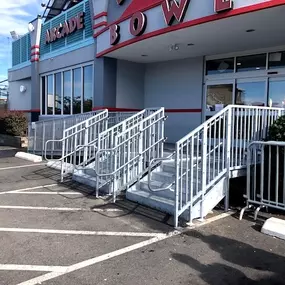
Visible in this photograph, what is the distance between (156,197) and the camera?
21.4 feet

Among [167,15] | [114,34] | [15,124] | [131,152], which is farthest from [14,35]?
[131,152]

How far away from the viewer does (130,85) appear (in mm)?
13086

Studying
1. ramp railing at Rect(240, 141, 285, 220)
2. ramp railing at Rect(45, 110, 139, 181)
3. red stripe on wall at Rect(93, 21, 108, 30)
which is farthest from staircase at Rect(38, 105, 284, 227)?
red stripe on wall at Rect(93, 21, 108, 30)

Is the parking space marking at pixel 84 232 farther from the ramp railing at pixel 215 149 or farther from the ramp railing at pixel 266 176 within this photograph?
Result: the ramp railing at pixel 266 176

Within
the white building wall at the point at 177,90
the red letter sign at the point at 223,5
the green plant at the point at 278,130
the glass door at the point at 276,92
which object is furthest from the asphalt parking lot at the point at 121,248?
the white building wall at the point at 177,90

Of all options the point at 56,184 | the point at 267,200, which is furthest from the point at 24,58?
the point at 267,200

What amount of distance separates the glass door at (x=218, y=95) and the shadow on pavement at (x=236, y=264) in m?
6.40

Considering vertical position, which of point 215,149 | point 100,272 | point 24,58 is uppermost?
point 24,58

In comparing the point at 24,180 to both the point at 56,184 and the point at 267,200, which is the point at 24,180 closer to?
the point at 56,184

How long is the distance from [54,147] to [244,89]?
6314 mm

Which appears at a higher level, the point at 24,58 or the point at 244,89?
the point at 24,58

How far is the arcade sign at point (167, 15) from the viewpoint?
7.14 meters

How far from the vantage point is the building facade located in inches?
314

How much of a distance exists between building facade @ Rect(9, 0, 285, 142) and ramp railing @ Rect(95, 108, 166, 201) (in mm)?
2405
